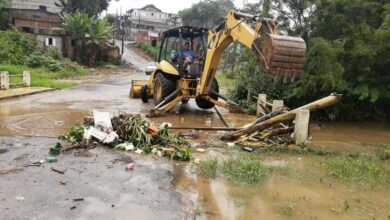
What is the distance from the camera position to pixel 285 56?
27.1ft

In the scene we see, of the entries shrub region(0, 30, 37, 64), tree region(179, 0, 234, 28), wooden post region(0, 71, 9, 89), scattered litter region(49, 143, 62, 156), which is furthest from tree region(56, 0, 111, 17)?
scattered litter region(49, 143, 62, 156)

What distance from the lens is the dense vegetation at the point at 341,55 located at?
→ 12.6 meters

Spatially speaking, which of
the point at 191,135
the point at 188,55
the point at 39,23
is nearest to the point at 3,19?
the point at 39,23

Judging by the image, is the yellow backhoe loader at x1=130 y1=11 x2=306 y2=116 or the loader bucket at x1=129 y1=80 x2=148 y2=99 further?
the loader bucket at x1=129 y1=80 x2=148 y2=99

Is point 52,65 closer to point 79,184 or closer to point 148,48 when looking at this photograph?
point 79,184

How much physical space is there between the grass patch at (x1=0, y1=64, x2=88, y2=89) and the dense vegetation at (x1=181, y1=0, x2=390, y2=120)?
1114 centimetres

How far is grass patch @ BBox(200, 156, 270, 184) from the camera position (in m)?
6.75

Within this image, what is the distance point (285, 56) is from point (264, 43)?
2.14 feet

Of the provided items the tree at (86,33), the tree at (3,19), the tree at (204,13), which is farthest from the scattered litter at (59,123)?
the tree at (204,13)

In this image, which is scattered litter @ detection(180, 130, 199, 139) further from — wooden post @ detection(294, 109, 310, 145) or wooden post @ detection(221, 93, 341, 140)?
wooden post @ detection(294, 109, 310, 145)

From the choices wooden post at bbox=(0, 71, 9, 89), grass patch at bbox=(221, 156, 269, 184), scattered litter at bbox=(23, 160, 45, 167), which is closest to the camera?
grass patch at bbox=(221, 156, 269, 184)

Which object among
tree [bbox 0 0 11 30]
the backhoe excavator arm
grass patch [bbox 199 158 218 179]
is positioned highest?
tree [bbox 0 0 11 30]

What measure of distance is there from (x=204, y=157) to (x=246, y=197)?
233 cm

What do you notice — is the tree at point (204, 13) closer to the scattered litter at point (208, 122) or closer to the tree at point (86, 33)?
the tree at point (86, 33)
